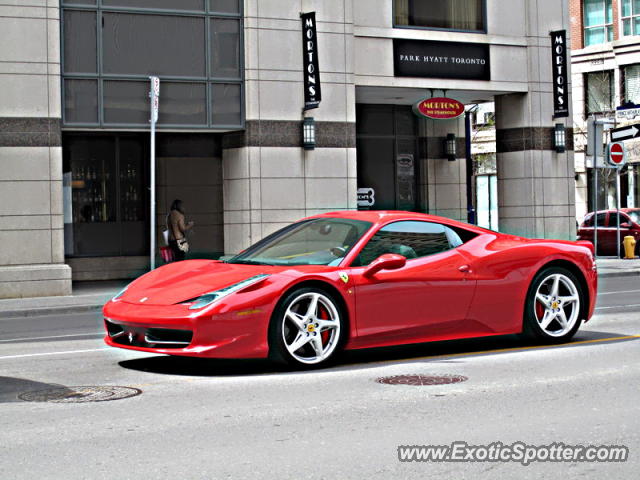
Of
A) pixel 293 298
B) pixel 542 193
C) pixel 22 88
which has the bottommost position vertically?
pixel 293 298

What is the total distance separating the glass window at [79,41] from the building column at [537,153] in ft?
35.6

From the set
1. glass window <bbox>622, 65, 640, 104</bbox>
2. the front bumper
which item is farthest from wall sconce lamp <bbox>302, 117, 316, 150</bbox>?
glass window <bbox>622, 65, 640, 104</bbox>

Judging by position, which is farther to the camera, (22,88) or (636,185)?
(636,185)

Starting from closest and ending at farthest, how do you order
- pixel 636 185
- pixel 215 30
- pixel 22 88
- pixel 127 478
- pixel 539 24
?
pixel 127 478, pixel 22 88, pixel 215 30, pixel 539 24, pixel 636 185

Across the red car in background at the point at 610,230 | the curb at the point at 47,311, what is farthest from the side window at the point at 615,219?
the curb at the point at 47,311

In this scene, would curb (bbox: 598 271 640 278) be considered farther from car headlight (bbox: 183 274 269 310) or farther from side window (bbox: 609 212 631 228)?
car headlight (bbox: 183 274 269 310)

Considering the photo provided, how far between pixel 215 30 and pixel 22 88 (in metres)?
4.19

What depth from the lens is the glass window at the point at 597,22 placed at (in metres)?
47.1

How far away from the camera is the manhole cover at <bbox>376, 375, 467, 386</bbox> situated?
826 centimetres

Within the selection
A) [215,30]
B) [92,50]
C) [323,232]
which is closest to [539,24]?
[215,30]

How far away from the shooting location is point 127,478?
5.39 meters

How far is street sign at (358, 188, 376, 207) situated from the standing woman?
6065 millimetres

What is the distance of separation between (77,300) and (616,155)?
15275 millimetres

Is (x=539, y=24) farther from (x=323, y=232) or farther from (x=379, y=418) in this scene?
(x=379, y=418)
